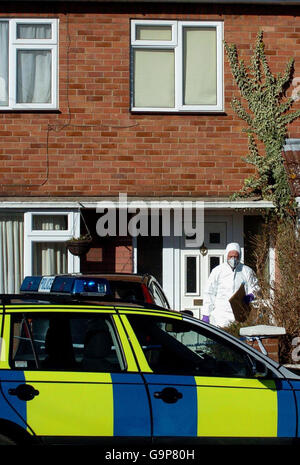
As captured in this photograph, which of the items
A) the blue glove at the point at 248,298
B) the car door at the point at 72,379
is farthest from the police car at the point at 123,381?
the blue glove at the point at 248,298

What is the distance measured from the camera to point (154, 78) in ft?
41.0

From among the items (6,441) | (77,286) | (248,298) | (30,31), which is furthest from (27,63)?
(6,441)

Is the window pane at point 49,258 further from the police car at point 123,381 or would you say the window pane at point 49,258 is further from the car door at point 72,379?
the car door at point 72,379

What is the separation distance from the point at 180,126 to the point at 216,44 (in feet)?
4.60

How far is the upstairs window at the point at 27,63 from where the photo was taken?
12.4m

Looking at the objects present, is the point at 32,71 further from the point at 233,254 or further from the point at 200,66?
the point at 233,254

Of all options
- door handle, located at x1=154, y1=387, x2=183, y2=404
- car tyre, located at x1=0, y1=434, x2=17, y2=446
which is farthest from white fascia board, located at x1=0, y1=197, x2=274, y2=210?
car tyre, located at x1=0, y1=434, x2=17, y2=446

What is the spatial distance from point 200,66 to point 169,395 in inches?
321

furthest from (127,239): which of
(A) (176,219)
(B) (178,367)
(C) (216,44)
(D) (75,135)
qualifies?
(B) (178,367)

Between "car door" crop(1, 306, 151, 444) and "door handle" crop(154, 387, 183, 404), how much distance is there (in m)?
0.10

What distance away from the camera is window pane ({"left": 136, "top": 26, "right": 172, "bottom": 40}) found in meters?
12.5

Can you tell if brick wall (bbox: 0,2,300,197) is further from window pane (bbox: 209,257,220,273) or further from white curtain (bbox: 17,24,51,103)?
window pane (bbox: 209,257,220,273)

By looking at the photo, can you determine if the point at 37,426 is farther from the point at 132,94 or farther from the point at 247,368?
the point at 132,94
